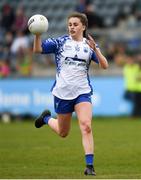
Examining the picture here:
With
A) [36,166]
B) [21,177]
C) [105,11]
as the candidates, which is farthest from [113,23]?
[21,177]

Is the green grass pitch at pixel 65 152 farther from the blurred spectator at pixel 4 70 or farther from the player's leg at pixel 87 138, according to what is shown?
the blurred spectator at pixel 4 70

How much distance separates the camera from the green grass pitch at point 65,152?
1195 centimetres

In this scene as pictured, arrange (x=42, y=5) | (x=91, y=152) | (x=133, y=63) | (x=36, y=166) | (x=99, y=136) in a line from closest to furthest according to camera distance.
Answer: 1. (x=91, y=152)
2. (x=36, y=166)
3. (x=99, y=136)
4. (x=133, y=63)
5. (x=42, y=5)

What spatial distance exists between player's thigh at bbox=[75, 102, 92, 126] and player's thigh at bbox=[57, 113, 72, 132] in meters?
0.34

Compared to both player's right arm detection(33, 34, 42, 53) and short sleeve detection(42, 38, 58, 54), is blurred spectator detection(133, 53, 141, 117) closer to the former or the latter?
short sleeve detection(42, 38, 58, 54)

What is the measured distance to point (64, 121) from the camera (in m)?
12.5

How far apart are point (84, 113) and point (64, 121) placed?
25.4 inches

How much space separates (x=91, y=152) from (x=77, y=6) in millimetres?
19688

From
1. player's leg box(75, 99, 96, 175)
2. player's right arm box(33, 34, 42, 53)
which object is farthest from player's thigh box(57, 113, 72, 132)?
player's right arm box(33, 34, 42, 53)

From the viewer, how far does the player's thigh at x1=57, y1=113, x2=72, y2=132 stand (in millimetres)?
12375

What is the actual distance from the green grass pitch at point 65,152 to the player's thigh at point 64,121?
66cm

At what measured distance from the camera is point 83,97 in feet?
39.6

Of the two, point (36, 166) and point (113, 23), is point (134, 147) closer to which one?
point (36, 166)

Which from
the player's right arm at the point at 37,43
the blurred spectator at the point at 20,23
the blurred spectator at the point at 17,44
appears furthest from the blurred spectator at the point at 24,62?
the player's right arm at the point at 37,43
